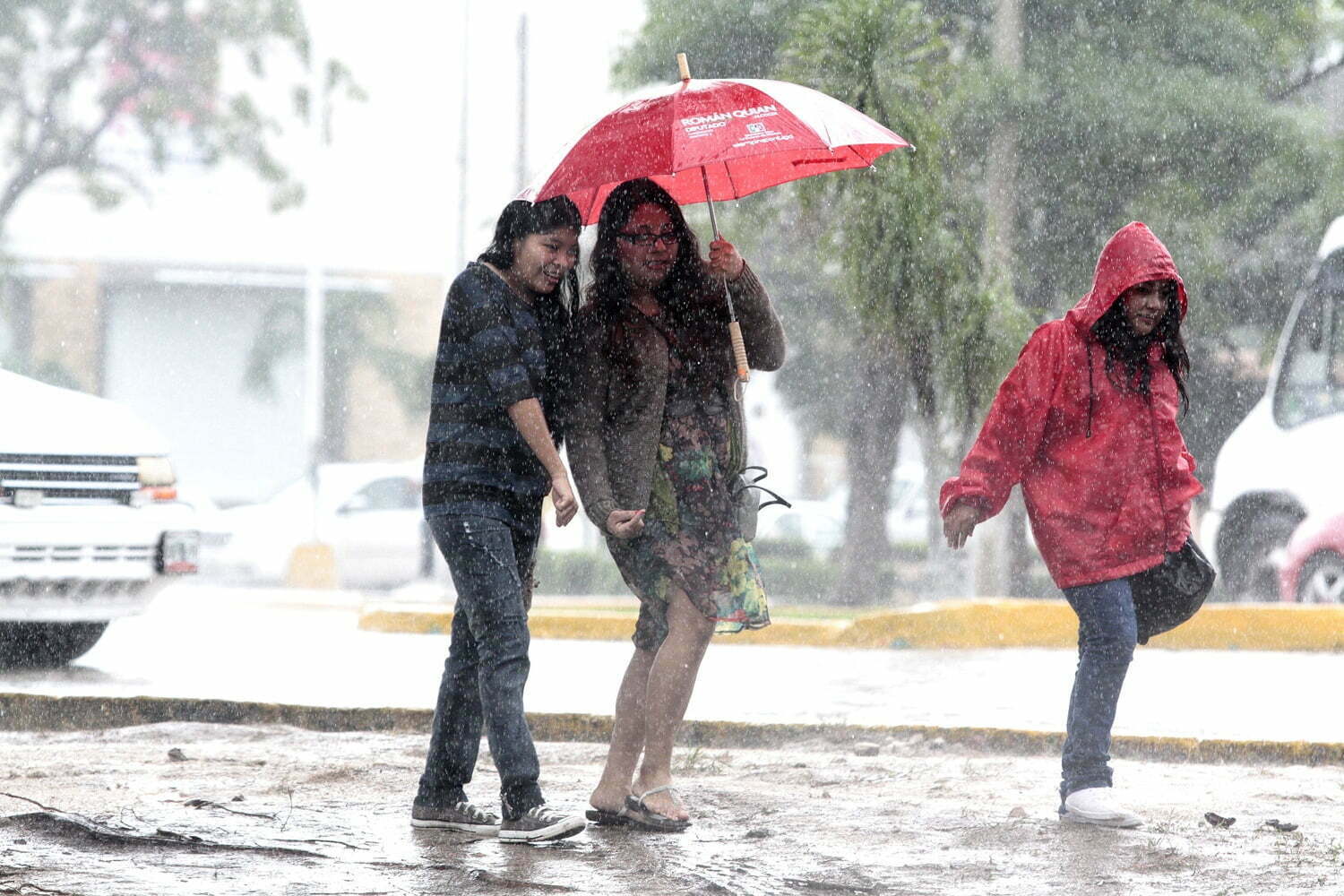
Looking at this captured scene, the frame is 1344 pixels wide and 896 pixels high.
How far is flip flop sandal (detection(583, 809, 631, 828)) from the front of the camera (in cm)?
445

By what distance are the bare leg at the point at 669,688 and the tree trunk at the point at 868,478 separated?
12.5 metres

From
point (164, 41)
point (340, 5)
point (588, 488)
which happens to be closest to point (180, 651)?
point (588, 488)

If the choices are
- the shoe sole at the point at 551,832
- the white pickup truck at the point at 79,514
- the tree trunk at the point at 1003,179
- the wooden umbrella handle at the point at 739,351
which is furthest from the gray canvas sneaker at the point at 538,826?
the tree trunk at the point at 1003,179

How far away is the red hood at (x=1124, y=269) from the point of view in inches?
179

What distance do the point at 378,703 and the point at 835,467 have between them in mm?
41833

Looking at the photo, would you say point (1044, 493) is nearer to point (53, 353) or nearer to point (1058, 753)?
point (1058, 753)

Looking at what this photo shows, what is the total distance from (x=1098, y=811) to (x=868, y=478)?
43.6 ft

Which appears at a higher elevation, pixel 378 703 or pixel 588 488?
pixel 588 488

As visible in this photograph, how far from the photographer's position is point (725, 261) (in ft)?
14.2

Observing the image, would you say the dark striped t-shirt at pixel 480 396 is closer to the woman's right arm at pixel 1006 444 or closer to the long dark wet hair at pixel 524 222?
the long dark wet hair at pixel 524 222

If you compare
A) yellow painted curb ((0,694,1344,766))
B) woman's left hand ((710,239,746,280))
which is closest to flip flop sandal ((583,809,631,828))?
woman's left hand ((710,239,746,280))

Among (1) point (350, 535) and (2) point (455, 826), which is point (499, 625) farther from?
(1) point (350, 535)

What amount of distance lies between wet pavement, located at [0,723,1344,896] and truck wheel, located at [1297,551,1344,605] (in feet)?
20.7

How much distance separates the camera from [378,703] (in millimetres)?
6793
